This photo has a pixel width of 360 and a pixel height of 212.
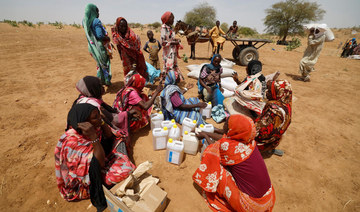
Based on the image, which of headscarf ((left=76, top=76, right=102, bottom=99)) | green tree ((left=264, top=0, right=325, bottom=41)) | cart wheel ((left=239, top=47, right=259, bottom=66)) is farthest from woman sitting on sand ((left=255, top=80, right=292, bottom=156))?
green tree ((left=264, top=0, right=325, bottom=41))

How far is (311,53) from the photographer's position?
653 cm

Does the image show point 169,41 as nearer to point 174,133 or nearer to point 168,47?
point 168,47

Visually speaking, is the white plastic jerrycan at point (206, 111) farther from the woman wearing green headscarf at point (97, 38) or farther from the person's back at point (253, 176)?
the woman wearing green headscarf at point (97, 38)

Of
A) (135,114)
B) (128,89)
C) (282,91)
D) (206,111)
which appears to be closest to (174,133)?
(135,114)

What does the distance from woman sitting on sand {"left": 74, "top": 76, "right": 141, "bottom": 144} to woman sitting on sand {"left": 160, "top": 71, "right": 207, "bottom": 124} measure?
1.99 feet

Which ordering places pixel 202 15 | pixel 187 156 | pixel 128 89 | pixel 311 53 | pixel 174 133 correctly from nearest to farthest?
pixel 174 133, pixel 187 156, pixel 128 89, pixel 311 53, pixel 202 15

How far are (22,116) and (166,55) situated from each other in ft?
13.3

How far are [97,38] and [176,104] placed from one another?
10.3 feet

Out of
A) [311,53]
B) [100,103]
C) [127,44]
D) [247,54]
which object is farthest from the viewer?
[247,54]

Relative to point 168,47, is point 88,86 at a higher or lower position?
lower

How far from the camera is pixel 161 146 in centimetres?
292

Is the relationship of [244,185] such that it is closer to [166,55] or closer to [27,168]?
[27,168]

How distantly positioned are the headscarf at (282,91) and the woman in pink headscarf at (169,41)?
2.94 meters

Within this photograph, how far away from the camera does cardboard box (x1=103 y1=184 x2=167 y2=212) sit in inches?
64.5
